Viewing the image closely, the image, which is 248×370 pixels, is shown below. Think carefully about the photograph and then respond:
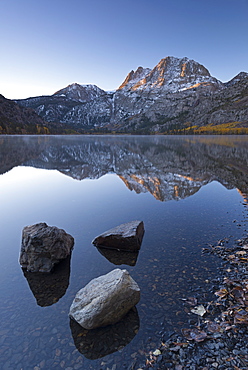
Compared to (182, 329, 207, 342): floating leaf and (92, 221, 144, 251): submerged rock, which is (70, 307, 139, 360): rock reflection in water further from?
(92, 221, 144, 251): submerged rock

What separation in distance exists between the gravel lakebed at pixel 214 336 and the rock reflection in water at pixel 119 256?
4.17 metres

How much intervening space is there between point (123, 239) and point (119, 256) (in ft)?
3.56

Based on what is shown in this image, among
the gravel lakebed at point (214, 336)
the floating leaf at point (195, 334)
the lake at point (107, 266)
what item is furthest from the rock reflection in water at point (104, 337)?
the floating leaf at point (195, 334)

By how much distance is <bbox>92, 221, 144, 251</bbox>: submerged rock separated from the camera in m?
14.3

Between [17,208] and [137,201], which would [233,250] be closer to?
[137,201]

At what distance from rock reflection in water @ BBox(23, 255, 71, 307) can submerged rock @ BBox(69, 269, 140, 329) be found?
187 cm

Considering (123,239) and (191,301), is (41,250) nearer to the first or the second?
(123,239)

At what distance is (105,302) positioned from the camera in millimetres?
8617

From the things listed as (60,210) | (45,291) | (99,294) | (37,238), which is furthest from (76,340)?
(60,210)

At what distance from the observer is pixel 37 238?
41.8 feet

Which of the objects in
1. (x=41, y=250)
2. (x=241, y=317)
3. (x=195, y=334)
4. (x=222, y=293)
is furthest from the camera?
(x=41, y=250)

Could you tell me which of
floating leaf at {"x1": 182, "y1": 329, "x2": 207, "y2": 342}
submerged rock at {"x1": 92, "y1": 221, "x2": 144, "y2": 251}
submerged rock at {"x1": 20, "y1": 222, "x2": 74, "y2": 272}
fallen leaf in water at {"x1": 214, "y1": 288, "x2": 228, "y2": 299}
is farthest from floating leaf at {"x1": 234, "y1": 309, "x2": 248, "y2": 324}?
submerged rock at {"x1": 20, "y1": 222, "x2": 74, "y2": 272}

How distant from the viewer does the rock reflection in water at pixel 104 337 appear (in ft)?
25.2

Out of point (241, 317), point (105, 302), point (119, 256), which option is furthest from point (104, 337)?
point (119, 256)
